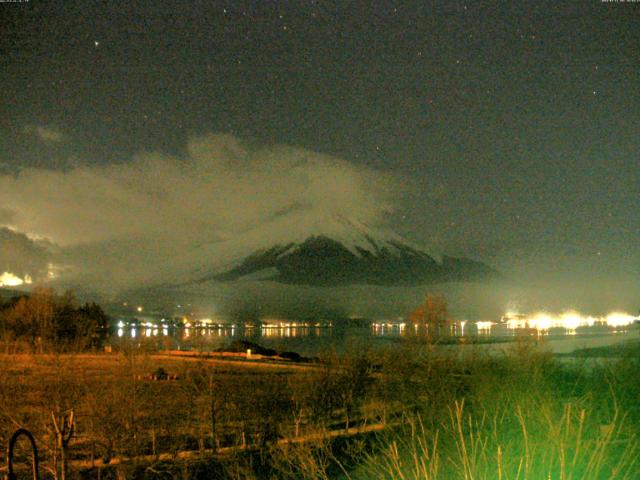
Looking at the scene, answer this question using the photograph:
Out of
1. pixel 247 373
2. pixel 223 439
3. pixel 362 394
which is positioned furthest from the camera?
pixel 247 373

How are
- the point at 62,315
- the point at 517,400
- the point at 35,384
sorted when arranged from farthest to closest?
1. the point at 62,315
2. the point at 35,384
3. the point at 517,400

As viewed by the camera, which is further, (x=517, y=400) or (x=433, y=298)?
(x=433, y=298)

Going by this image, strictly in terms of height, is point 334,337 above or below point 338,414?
below

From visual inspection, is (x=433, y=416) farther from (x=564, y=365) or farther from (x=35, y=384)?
(x=35, y=384)

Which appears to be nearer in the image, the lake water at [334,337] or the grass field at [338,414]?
the grass field at [338,414]

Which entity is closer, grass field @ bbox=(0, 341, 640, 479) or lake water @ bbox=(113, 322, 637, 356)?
grass field @ bbox=(0, 341, 640, 479)

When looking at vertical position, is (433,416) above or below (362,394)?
above

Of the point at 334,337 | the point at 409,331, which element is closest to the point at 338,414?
the point at 409,331

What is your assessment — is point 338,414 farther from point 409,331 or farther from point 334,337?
point 334,337

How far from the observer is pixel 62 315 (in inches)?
2243

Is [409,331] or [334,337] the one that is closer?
[409,331]

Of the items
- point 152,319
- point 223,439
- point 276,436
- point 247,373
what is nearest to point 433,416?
point 276,436

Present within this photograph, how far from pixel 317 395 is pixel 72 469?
346 inches

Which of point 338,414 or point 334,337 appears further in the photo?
point 334,337
